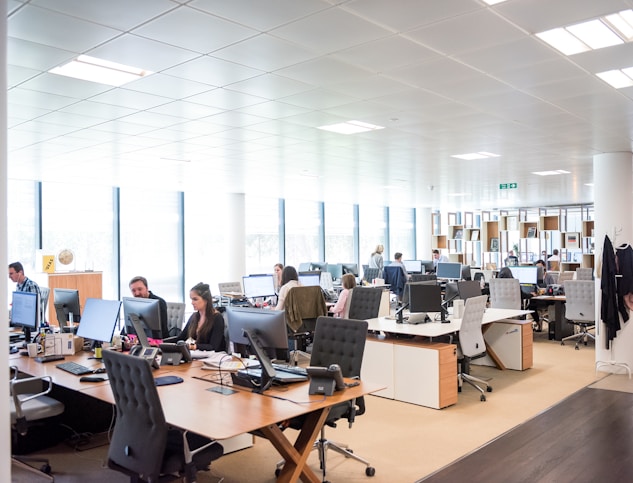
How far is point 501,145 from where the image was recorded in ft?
25.1

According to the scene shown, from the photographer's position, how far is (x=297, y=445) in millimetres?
3451

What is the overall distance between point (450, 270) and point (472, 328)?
7.42m

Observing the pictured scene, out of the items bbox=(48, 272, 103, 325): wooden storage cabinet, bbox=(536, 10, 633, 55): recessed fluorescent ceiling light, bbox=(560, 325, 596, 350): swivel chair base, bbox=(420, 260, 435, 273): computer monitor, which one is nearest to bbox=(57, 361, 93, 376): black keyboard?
bbox=(536, 10, 633, 55): recessed fluorescent ceiling light

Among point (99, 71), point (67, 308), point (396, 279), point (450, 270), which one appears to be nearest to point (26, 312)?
point (67, 308)

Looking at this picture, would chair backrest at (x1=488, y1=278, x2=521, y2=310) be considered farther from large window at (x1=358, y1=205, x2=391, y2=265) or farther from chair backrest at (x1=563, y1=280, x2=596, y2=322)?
large window at (x1=358, y1=205, x2=391, y2=265)

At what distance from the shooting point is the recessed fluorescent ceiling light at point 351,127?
250 inches

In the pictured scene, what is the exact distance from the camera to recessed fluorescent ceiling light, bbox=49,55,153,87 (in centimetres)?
425

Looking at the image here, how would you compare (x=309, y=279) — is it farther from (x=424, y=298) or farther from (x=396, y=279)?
(x=424, y=298)

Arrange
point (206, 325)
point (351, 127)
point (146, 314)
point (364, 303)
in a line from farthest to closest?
1. point (364, 303)
2. point (351, 127)
3. point (206, 325)
4. point (146, 314)

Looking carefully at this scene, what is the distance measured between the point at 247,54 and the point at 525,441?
380 centimetres

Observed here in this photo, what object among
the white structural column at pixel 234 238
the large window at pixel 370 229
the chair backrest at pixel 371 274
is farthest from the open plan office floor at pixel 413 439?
the large window at pixel 370 229

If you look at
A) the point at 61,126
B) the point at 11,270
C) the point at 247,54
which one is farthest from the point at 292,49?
the point at 11,270

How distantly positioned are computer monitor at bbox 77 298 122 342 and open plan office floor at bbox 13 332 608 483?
935mm

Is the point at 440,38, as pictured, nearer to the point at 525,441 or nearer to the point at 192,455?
the point at 192,455
